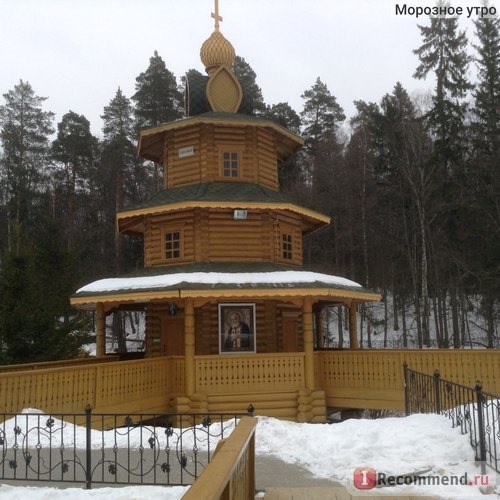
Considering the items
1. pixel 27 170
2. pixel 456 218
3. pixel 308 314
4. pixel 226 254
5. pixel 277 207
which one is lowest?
pixel 308 314

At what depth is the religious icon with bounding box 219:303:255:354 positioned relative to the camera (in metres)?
18.1

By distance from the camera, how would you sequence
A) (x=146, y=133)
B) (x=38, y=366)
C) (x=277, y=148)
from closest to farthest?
(x=38, y=366)
(x=146, y=133)
(x=277, y=148)

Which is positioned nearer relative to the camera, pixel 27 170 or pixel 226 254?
pixel 226 254

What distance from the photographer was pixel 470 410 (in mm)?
9148

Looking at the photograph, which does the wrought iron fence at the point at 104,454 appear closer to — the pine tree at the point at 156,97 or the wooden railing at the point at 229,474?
the wooden railing at the point at 229,474

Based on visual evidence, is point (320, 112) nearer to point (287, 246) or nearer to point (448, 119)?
point (448, 119)

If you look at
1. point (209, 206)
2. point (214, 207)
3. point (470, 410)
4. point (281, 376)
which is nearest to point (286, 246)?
point (214, 207)

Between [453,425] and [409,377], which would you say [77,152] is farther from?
[453,425]

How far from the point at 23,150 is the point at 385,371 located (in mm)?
38488

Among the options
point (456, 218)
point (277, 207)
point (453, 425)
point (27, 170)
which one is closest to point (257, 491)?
point (453, 425)

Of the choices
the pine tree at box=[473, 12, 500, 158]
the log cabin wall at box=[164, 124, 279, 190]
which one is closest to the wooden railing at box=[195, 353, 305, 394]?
the log cabin wall at box=[164, 124, 279, 190]

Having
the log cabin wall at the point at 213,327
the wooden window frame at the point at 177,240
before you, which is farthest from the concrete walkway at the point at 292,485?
the wooden window frame at the point at 177,240

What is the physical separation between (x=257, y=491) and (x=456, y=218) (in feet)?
101

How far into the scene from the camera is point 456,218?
34844 mm
